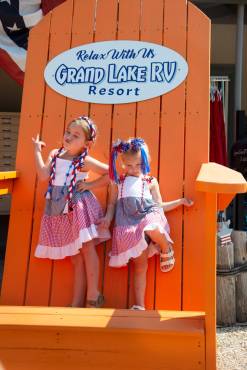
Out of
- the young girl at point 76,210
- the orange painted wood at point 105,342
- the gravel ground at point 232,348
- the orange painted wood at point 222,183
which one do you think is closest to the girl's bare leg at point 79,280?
the young girl at point 76,210

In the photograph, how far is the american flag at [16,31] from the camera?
4145mm

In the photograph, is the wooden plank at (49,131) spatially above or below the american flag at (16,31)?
below

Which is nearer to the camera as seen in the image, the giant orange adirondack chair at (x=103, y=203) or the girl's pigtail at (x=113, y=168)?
the giant orange adirondack chair at (x=103, y=203)

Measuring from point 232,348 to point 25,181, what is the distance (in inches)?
57.3

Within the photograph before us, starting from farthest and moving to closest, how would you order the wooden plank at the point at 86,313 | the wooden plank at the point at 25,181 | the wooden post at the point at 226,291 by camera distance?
the wooden post at the point at 226,291, the wooden plank at the point at 25,181, the wooden plank at the point at 86,313

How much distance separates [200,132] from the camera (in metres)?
2.38

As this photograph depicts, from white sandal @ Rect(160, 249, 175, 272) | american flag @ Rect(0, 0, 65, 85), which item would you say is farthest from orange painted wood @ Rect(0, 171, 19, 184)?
american flag @ Rect(0, 0, 65, 85)

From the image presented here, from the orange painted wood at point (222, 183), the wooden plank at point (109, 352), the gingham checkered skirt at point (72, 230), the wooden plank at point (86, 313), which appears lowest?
the wooden plank at point (109, 352)

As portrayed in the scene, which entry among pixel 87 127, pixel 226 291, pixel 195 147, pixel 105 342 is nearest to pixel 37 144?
pixel 87 127

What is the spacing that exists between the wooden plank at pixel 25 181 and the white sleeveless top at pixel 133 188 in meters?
0.55

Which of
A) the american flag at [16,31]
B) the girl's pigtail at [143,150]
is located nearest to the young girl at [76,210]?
the girl's pigtail at [143,150]

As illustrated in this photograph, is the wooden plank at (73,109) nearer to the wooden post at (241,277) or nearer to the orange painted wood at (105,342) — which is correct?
A: the orange painted wood at (105,342)

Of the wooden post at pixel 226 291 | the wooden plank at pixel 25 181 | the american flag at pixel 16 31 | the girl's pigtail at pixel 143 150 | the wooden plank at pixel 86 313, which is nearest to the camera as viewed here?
the wooden plank at pixel 86 313

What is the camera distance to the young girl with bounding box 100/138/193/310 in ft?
6.77
